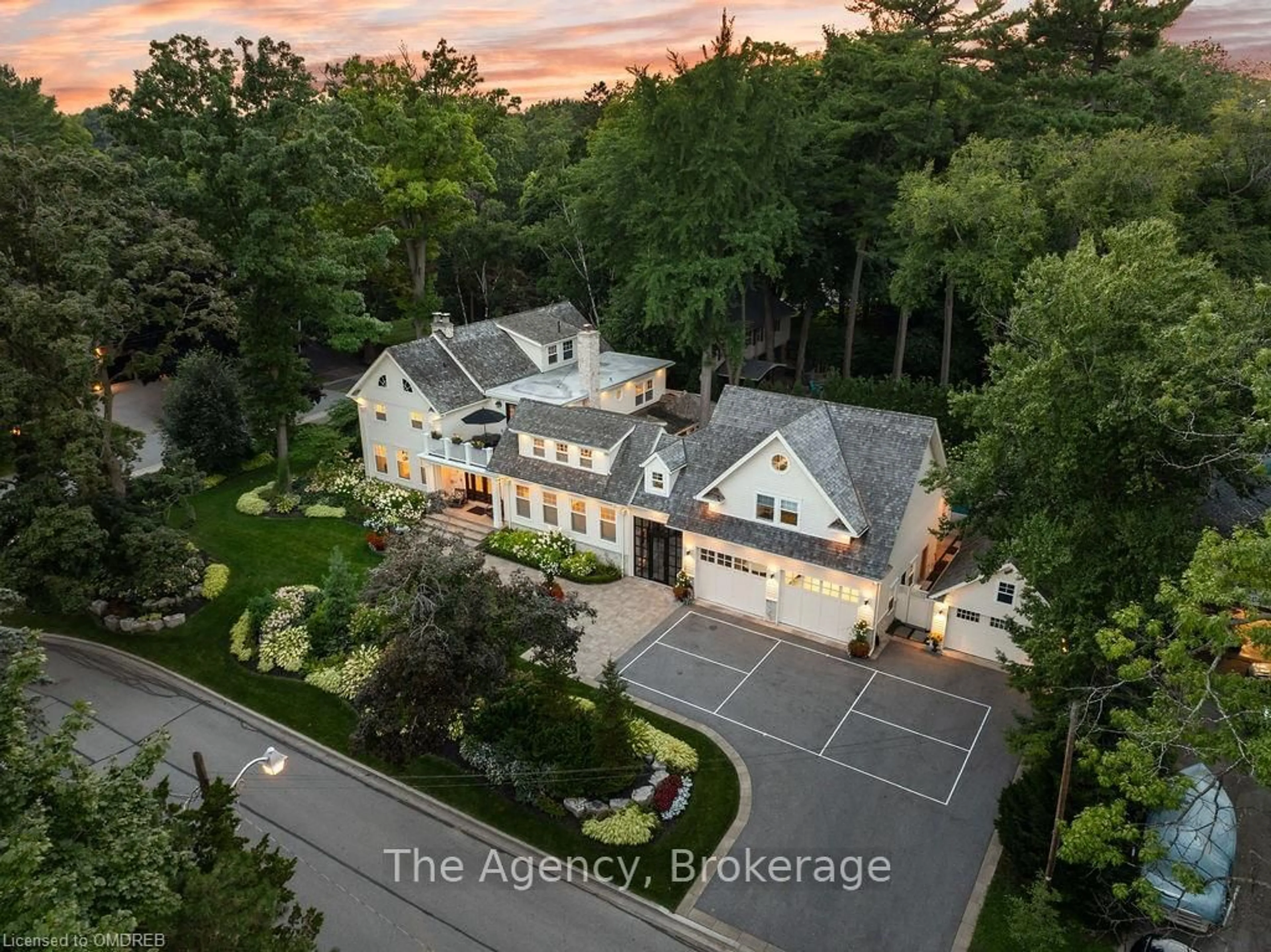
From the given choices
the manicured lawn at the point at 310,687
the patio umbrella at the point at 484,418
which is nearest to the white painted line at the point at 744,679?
the manicured lawn at the point at 310,687

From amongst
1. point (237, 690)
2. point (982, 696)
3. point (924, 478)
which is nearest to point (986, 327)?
point (924, 478)

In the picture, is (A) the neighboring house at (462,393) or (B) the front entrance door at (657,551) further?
(A) the neighboring house at (462,393)

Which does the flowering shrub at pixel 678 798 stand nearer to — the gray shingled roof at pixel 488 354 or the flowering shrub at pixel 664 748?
the flowering shrub at pixel 664 748

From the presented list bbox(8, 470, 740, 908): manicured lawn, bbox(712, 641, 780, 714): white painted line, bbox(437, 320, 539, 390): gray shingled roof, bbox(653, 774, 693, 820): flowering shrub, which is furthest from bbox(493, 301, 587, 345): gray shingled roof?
bbox(653, 774, 693, 820): flowering shrub

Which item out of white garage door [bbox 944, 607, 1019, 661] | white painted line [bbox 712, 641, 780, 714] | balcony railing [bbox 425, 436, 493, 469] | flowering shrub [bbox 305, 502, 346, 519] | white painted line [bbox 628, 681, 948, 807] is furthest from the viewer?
flowering shrub [bbox 305, 502, 346, 519]

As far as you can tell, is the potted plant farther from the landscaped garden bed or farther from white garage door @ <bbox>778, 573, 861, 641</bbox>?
the landscaped garden bed

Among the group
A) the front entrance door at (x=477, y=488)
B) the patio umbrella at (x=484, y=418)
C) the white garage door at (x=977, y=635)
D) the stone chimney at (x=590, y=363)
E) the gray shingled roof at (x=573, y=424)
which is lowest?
the white garage door at (x=977, y=635)

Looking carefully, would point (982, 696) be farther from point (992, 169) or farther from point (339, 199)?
point (339, 199)
